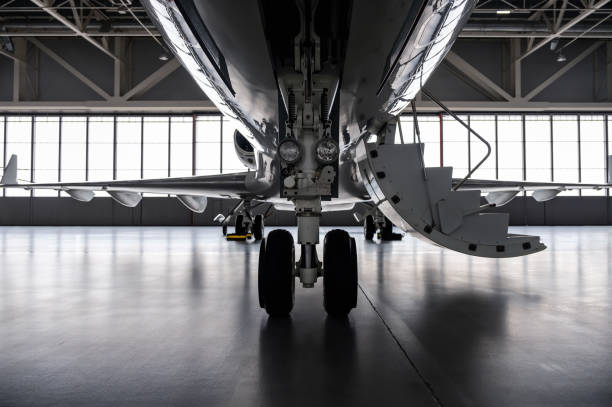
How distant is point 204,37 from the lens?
2.89m

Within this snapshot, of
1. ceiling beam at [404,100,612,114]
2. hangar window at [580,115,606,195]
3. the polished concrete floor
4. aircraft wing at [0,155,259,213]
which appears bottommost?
the polished concrete floor

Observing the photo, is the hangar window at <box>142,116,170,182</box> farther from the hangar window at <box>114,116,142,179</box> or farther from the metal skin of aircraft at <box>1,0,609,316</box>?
the metal skin of aircraft at <box>1,0,609,316</box>

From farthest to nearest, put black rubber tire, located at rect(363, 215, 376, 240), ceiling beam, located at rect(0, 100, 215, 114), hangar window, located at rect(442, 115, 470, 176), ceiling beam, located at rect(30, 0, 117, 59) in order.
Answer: hangar window, located at rect(442, 115, 470, 176) → ceiling beam, located at rect(0, 100, 215, 114) → ceiling beam, located at rect(30, 0, 117, 59) → black rubber tire, located at rect(363, 215, 376, 240)

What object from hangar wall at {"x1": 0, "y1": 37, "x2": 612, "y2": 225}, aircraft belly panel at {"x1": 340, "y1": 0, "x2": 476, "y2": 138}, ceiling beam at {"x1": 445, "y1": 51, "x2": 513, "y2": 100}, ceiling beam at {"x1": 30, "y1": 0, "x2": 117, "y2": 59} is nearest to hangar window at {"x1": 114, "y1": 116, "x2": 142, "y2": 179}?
hangar wall at {"x1": 0, "y1": 37, "x2": 612, "y2": 225}

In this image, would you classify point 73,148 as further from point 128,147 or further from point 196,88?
point 196,88

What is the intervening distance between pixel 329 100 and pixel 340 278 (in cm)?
162

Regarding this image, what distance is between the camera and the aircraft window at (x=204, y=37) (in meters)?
2.61

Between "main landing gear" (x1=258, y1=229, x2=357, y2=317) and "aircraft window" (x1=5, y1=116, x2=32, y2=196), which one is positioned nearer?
"main landing gear" (x1=258, y1=229, x2=357, y2=317)

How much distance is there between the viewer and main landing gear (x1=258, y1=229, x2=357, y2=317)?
3.78 meters

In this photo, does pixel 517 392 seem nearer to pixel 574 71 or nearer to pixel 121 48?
pixel 121 48

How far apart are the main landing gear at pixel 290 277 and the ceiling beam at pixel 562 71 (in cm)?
2508

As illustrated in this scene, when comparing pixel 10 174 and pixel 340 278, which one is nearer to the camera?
pixel 340 278

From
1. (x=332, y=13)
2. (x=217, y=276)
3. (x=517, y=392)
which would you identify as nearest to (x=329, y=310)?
(x=517, y=392)

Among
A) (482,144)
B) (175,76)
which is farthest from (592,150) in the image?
(175,76)
